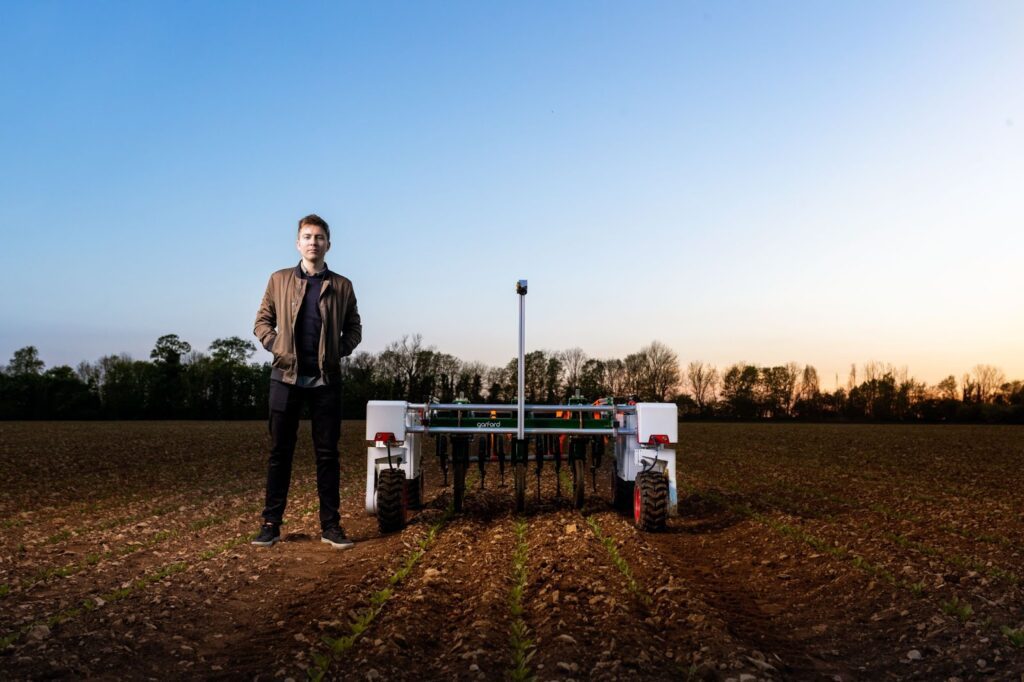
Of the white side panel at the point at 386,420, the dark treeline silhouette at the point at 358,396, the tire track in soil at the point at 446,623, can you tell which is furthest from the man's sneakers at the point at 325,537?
the dark treeline silhouette at the point at 358,396

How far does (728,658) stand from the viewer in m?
4.57

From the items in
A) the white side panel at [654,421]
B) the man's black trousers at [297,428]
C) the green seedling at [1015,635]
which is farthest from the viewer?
the white side panel at [654,421]

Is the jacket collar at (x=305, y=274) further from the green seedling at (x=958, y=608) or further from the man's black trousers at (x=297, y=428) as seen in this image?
the green seedling at (x=958, y=608)

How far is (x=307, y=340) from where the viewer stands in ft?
24.0

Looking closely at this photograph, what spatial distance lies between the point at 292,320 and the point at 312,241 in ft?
2.46

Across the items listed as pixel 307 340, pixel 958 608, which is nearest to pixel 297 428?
pixel 307 340

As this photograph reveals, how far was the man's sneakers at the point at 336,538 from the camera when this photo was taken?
7.78 m

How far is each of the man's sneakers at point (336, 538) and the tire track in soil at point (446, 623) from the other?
86 cm

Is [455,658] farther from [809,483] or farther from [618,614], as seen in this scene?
[809,483]

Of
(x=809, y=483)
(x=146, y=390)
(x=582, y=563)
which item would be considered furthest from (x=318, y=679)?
(x=146, y=390)

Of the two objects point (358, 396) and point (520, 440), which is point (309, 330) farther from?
point (358, 396)

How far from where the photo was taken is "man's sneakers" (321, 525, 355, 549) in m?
7.78

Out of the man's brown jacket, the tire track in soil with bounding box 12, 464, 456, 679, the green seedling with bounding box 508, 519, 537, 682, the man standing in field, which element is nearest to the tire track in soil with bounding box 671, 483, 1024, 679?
the green seedling with bounding box 508, 519, 537, 682

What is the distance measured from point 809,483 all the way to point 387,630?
1394 cm
